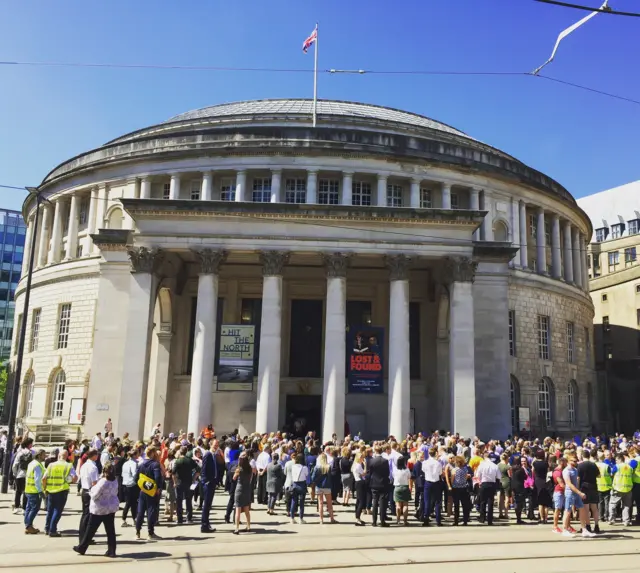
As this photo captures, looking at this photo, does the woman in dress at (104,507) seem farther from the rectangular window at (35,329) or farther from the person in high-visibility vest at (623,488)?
the rectangular window at (35,329)

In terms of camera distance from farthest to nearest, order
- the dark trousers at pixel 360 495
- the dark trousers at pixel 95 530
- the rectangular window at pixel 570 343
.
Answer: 1. the rectangular window at pixel 570 343
2. the dark trousers at pixel 360 495
3. the dark trousers at pixel 95 530

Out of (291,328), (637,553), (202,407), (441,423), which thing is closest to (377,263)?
(291,328)

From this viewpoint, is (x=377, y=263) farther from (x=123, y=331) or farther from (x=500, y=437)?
(x=123, y=331)

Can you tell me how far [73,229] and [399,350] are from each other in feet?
95.9

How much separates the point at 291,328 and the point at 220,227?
9.28 metres

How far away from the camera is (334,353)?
89.8ft

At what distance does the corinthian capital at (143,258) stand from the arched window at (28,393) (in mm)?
21557

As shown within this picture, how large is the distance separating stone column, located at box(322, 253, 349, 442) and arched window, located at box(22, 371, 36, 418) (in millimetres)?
27583

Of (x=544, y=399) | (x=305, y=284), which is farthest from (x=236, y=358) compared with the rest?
(x=544, y=399)

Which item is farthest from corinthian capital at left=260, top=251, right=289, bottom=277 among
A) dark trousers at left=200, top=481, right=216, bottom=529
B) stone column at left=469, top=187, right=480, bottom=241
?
stone column at left=469, top=187, right=480, bottom=241

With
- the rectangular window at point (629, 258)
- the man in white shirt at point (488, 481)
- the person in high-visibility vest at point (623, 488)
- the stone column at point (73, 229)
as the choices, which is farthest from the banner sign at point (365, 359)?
the rectangular window at point (629, 258)

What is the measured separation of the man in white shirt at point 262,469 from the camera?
17.2 meters

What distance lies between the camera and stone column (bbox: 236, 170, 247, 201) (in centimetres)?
3888

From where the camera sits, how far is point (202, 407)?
2662 cm
